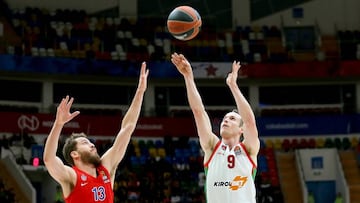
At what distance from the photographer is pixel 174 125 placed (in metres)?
28.6

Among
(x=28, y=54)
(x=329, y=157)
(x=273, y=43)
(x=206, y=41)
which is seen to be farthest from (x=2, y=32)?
(x=329, y=157)

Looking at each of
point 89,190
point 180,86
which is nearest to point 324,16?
point 180,86

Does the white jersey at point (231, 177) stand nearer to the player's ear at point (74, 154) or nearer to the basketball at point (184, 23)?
the player's ear at point (74, 154)

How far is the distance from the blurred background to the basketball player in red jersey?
1707 centimetres

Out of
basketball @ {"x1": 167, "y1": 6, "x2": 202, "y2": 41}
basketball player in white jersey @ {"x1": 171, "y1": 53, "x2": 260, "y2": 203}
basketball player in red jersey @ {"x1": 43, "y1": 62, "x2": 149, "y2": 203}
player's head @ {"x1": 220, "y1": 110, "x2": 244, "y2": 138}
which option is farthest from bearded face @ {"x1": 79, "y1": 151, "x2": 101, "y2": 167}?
basketball @ {"x1": 167, "y1": 6, "x2": 202, "y2": 41}

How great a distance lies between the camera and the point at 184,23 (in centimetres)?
829

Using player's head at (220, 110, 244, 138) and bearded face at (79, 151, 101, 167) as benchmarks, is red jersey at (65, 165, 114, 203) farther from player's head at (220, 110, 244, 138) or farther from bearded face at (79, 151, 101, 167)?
player's head at (220, 110, 244, 138)

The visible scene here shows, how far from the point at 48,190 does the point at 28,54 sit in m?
5.12

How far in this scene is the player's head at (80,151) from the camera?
639 centimetres

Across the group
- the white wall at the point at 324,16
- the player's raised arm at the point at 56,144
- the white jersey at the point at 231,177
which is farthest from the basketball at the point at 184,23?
the white wall at the point at 324,16

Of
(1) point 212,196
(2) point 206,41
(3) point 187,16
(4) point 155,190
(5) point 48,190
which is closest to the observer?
(1) point 212,196

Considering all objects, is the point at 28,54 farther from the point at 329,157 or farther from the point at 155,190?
the point at 329,157

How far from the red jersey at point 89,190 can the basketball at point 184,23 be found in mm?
2559

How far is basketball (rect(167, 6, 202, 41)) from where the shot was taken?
27.1 ft
